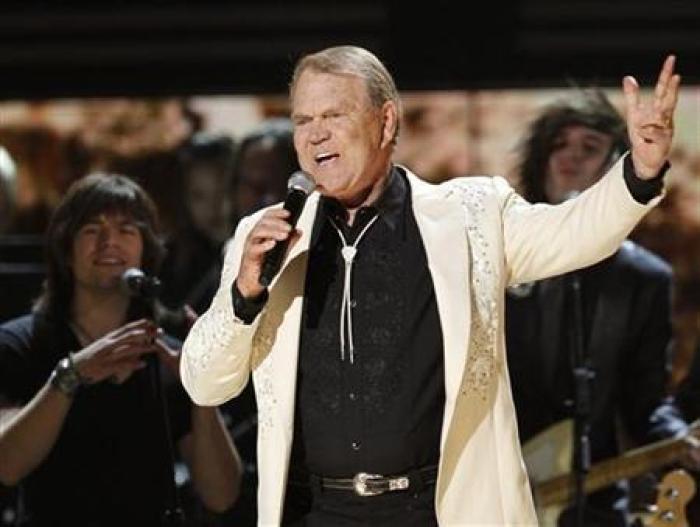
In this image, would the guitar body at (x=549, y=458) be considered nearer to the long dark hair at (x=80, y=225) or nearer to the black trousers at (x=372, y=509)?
the long dark hair at (x=80, y=225)

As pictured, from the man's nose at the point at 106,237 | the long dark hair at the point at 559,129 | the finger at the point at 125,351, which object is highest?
the long dark hair at the point at 559,129

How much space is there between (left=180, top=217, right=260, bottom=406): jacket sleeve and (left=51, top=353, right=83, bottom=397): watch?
2.77 ft

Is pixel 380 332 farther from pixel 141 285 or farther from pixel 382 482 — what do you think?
pixel 141 285

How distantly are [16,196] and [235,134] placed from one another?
755 millimetres

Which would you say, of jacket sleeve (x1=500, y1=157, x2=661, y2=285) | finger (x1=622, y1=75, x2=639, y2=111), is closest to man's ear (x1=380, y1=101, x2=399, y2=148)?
jacket sleeve (x1=500, y1=157, x2=661, y2=285)

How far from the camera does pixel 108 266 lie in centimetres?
393

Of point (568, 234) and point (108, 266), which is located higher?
point (108, 266)

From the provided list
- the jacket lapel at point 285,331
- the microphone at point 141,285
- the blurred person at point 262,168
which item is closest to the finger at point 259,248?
the jacket lapel at point 285,331

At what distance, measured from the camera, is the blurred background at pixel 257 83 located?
527cm

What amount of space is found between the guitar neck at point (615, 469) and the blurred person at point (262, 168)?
1.12 meters

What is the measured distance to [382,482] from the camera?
2.82 metres

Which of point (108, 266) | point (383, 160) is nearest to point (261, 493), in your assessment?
point (383, 160)

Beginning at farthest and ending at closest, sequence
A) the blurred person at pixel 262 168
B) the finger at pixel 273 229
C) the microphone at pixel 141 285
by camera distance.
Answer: the blurred person at pixel 262 168 → the microphone at pixel 141 285 → the finger at pixel 273 229

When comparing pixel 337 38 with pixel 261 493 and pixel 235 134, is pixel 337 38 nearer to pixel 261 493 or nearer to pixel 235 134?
pixel 235 134
